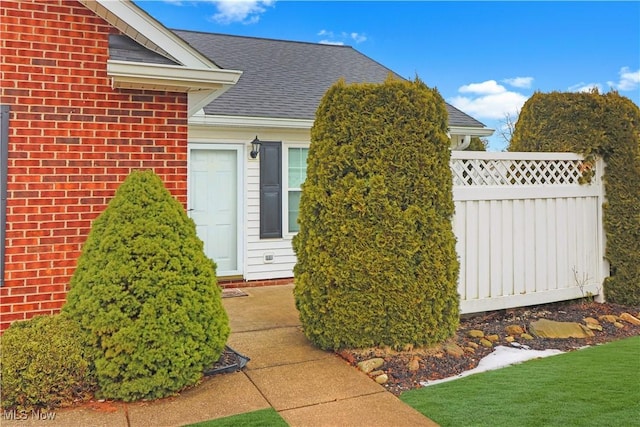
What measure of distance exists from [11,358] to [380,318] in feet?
9.57

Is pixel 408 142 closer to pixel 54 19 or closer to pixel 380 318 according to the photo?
pixel 380 318

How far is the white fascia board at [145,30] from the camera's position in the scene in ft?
13.0

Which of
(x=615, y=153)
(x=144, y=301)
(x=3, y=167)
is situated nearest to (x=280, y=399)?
(x=144, y=301)

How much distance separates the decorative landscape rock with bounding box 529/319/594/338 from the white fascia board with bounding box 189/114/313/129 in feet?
15.2

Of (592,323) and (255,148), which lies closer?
(592,323)

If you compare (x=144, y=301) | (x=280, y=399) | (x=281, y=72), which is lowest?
(x=280, y=399)

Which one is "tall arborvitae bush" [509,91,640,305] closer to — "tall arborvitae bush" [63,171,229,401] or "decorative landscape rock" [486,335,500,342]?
"decorative landscape rock" [486,335,500,342]

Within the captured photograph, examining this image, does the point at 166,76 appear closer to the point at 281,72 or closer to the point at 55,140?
the point at 55,140

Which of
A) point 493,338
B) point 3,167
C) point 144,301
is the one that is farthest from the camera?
point 493,338

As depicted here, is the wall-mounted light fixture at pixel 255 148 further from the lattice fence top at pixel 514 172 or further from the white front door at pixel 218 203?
the lattice fence top at pixel 514 172

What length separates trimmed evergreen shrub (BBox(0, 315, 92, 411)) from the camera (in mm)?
3244

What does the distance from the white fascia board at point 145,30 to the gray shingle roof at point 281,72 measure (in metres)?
3.21

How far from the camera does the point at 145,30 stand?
4035mm

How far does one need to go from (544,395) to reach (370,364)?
1386 millimetres
